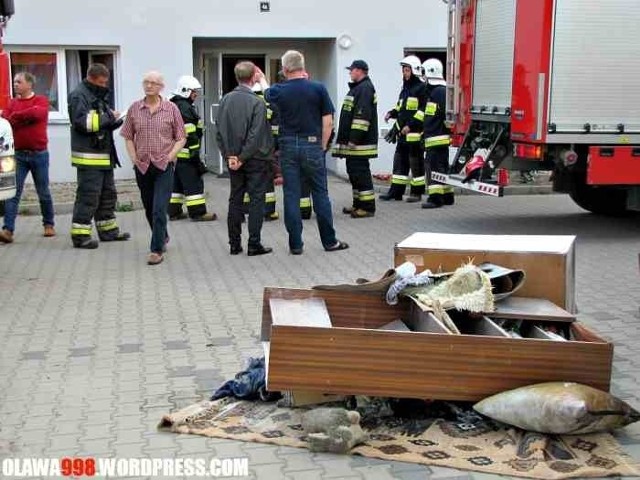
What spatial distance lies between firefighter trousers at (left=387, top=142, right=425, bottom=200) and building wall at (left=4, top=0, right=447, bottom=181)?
2.44 metres

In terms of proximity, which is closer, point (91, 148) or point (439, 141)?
point (91, 148)

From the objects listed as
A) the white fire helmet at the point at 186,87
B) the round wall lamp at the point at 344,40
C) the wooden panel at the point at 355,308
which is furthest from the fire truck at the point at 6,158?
the round wall lamp at the point at 344,40

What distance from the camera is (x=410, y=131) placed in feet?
38.9

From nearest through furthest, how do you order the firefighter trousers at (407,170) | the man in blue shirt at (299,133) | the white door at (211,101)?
the man in blue shirt at (299,133)
the firefighter trousers at (407,170)
the white door at (211,101)

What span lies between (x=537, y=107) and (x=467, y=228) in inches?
71.1

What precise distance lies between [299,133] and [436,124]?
3305 millimetres

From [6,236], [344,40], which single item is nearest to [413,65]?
[344,40]

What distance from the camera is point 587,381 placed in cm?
416

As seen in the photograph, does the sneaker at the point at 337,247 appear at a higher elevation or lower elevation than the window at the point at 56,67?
lower

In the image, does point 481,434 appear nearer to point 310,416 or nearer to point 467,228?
point 310,416

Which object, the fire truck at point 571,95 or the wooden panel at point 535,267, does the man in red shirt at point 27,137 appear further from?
the wooden panel at point 535,267

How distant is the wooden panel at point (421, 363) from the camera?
411 cm

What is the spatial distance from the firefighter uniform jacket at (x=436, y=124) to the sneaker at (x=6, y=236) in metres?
4.98

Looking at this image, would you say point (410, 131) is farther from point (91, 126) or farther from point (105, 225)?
point (91, 126)
